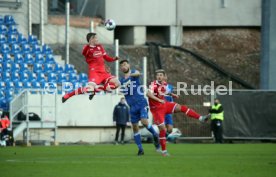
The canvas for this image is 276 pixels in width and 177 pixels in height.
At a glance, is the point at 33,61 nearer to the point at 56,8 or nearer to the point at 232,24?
the point at 56,8

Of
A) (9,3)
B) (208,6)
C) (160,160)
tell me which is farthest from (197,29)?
(160,160)

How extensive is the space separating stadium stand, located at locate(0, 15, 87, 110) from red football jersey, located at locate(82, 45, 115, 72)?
515 inches

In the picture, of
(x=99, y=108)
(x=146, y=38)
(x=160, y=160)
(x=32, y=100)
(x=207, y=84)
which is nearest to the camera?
(x=160, y=160)

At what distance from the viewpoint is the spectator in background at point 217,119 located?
36344mm

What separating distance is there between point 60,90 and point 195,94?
21.1ft

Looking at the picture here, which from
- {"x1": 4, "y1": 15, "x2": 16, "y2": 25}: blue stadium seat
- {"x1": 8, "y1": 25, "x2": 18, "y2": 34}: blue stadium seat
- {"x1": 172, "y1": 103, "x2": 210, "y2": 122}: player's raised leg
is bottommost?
{"x1": 172, "y1": 103, "x2": 210, "y2": 122}: player's raised leg

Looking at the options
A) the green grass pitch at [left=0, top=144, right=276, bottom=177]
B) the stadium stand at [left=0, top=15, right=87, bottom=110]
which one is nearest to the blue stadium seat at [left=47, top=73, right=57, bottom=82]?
the stadium stand at [left=0, top=15, right=87, bottom=110]

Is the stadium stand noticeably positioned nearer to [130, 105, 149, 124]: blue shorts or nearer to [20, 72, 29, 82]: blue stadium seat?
[20, 72, 29, 82]: blue stadium seat

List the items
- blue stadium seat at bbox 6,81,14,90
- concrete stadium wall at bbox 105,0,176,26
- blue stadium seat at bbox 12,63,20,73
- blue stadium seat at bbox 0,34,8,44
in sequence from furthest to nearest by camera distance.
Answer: concrete stadium wall at bbox 105,0,176,26
blue stadium seat at bbox 0,34,8,44
blue stadium seat at bbox 12,63,20,73
blue stadium seat at bbox 6,81,14,90

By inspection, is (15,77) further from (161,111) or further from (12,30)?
(161,111)

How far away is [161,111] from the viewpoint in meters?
22.5

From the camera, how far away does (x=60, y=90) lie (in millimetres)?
35719

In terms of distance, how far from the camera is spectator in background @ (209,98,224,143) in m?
36.3

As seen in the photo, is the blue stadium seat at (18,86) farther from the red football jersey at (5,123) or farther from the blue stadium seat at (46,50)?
the red football jersey at (5,123)
